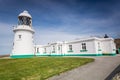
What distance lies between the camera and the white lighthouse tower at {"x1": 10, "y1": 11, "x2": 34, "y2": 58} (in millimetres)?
22000

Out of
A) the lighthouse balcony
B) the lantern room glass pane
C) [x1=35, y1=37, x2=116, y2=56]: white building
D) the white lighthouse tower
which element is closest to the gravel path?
[x1=35, y1=37, x2=116, y2=56]: white building

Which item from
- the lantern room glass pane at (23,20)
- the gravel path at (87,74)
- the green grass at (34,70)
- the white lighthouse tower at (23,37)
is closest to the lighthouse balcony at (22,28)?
the white lighthouse tower at (23,37)

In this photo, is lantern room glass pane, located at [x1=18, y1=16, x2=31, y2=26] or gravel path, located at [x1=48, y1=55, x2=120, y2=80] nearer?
gravel path, located at [x1=48, y1=55, x2=120, y2=80]

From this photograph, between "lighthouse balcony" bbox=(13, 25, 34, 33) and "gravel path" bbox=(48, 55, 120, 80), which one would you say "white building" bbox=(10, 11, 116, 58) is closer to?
"lighthouse balcony" bbox=(13, 25, 34, 33)

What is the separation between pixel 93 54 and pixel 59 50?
10.3m

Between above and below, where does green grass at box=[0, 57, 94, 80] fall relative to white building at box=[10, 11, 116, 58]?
below

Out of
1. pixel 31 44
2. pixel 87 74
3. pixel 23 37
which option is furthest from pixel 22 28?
pixel 87 74

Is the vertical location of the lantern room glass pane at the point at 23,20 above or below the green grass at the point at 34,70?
above

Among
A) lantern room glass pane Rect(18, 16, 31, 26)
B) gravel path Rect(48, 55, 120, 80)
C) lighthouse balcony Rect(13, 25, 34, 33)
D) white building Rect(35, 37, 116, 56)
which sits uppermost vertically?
lantern room glass pane Rect(18, 16, 31, 26)

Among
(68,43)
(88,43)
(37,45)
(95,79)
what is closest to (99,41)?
(88,43)

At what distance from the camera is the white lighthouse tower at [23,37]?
22000 millimetres

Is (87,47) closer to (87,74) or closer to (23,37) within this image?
(23,37)

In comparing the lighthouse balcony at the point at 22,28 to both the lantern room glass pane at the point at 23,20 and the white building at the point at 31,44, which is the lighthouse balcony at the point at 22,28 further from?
the lantern room glass pane at the point at 23,20

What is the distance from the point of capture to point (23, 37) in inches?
888
